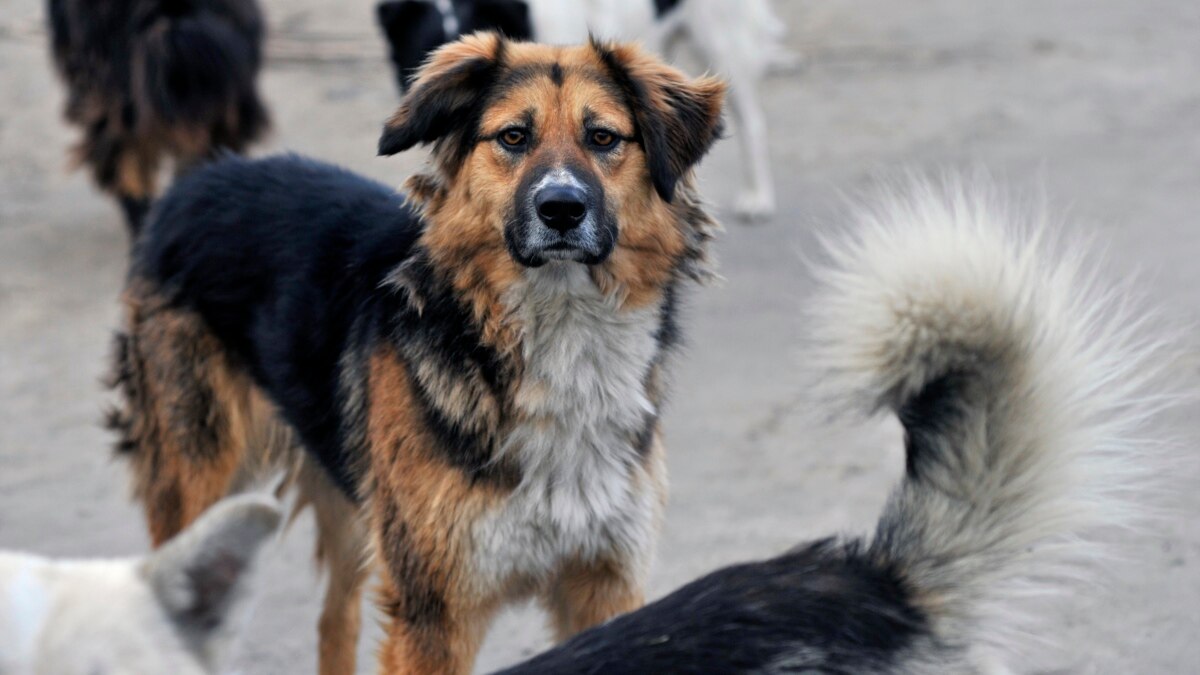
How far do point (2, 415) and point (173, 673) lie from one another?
4015 mm

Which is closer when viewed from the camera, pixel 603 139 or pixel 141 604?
pixel 141 604

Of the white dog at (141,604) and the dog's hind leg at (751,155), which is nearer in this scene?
the white dog at (141,604)

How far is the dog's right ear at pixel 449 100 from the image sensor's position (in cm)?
327

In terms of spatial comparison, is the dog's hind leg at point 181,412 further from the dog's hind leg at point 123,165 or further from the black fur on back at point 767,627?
the dog's hind leg at point 123,165

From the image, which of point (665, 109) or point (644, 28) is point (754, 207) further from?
point (665, 109)

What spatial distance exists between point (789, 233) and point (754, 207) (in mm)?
309

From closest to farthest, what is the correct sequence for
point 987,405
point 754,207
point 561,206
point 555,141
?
point 987,405, point 561,206, point 555,141, point 754,207

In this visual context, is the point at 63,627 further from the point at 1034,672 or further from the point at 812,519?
the point at 812,519

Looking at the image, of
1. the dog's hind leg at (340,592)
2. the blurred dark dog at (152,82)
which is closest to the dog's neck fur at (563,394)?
the dog's hind leg at (340,592)

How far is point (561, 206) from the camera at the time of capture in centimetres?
310

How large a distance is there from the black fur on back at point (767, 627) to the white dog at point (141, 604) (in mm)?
471

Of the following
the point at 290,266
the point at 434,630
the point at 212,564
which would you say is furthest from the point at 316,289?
the point at 212,564

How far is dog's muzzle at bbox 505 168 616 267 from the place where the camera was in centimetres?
310

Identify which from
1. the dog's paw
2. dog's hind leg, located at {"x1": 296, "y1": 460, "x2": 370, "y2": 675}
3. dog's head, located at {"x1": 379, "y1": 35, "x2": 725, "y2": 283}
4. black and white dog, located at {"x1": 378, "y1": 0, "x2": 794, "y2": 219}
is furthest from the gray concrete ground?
dog's head, located at {"x1": 379, "y1": 35, "x2": 725, "y2": 283}
